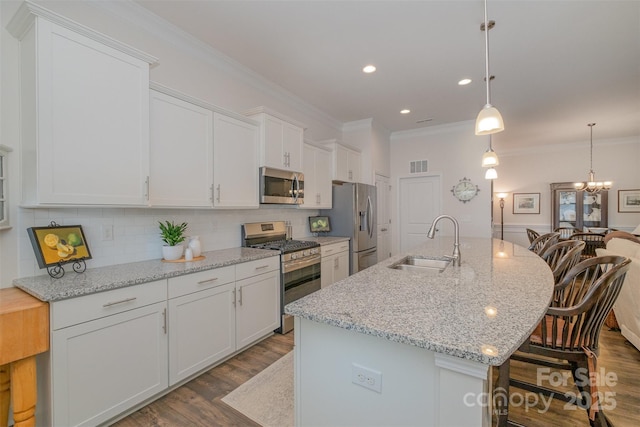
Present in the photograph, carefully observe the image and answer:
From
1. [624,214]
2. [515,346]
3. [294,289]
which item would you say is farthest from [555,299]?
[624,214]

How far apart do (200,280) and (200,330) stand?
0.39 meters

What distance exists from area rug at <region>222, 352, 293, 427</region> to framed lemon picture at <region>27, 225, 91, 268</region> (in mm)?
1398

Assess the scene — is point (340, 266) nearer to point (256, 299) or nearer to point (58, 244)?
point (256, 299)

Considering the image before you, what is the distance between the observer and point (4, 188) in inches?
66.7

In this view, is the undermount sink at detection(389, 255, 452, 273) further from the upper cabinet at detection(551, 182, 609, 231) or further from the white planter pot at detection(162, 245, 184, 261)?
the upper cabinet at detection(551, 182, 609, 231)

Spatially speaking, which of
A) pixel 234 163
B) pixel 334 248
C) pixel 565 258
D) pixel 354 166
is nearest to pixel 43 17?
pixel 234 163

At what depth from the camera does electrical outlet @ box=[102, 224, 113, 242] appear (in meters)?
2.11

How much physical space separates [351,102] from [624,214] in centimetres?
677

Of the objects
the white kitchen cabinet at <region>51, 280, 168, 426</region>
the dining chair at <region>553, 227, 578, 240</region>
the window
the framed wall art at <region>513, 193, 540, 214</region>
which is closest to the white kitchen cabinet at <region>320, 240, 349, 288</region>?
the white kitchen cabinet at <region>51, 280, 168, 426</region>

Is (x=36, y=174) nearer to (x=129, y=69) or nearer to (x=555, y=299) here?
(x=129, y=69)

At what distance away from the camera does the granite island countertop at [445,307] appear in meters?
0.92

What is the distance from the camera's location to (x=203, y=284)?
218 cm

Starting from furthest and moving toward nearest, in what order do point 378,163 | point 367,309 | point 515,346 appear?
point 378,163 → point 367,309 → point 515,346

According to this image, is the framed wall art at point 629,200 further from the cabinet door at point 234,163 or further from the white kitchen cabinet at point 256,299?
the cabinet door at point 234,163
